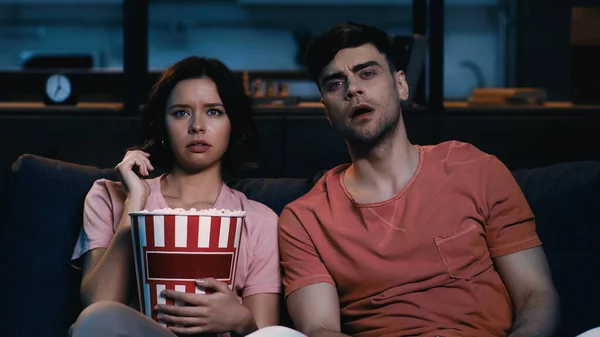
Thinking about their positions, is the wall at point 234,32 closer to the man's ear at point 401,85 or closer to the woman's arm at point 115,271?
the man's ear at point 401,85

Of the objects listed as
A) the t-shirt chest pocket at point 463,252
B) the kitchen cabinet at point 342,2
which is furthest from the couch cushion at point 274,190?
the kitchen cabinet at point 342,2

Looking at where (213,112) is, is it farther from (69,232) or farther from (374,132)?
(69,232)

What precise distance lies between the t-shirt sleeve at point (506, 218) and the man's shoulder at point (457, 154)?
0.14 ft

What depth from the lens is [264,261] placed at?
223cm

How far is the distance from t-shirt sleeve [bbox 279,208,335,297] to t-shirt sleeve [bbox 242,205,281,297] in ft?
0.09

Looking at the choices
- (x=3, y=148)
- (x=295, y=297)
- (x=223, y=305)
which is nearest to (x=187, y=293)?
(x=223, y=305)

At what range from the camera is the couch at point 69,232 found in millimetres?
2338

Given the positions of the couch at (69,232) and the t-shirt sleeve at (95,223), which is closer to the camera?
the t-shirt sleeve at (95,223)

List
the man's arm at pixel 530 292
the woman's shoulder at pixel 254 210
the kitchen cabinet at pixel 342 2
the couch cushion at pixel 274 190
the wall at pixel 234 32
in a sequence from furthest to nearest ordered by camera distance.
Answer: the wall at pixel 234 32 → the kitchen cabinet at pixel 342 2 → the couch cushion at pixel 274 190 → the woman's shoulder at pixel 254 210 → the man's arm at pixel 530 292

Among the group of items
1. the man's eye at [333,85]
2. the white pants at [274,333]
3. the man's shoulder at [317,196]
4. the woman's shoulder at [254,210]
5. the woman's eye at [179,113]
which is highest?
the man's eye at [333,85]

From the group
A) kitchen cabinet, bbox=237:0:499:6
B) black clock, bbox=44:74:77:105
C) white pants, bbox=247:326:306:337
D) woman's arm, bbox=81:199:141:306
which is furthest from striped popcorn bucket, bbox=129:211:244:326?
kitchen cabinet, bbox=237:0:499:6

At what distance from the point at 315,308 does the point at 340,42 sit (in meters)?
0.69

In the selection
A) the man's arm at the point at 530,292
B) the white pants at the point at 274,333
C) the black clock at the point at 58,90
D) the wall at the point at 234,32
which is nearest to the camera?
the white pants at the point at 274,333

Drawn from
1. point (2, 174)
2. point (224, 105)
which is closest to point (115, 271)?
point (224, 105)
